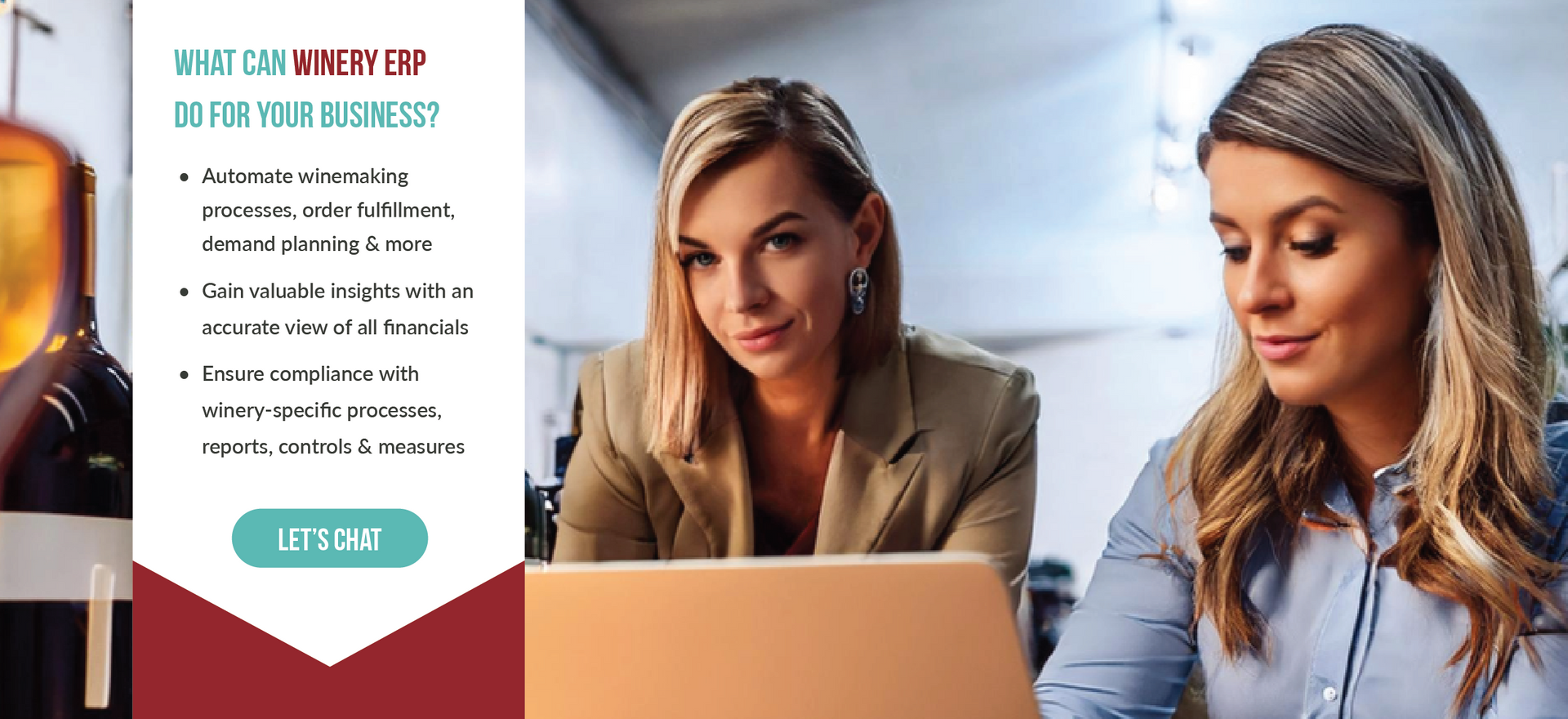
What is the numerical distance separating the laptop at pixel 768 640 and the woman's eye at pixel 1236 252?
3.03 ft

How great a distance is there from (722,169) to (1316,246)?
81 centimetres

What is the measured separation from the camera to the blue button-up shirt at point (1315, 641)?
1.55m

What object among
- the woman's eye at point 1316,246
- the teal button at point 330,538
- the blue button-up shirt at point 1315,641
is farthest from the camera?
the teal button at point 330,538

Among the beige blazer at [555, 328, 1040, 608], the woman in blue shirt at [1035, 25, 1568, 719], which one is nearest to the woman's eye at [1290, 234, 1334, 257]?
the woman in blue shirt at [1035, 25, 1568, 719]

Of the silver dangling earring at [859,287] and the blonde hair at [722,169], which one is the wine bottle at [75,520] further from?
the silver dangling earring at [859,287]

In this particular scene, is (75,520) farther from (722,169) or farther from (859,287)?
(859,287)

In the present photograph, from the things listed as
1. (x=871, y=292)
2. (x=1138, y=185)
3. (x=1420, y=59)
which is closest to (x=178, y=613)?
(x=871, y=292)

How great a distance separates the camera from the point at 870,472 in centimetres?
194

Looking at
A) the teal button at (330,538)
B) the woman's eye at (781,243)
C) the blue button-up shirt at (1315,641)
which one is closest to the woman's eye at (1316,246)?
the blue button-up shirt at (1315,641)

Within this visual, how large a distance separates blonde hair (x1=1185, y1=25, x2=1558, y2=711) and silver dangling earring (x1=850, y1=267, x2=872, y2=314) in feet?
1.74

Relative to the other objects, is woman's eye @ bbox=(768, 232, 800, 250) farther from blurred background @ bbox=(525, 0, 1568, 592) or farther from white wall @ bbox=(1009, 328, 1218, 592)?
white wall @ bbox=(1009, 328, 1218, 592)

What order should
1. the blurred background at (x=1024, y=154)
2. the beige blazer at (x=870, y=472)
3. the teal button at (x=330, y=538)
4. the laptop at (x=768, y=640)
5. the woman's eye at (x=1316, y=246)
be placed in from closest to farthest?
1. the laptop at (x=768, y=640)
2. the woman's eye at (x=1316, y=246)
3. the blurred background at (x=1024, y=154)
4. the beige blazer at (x=870, y=472)
5. the teal button at (x=330, y=538)

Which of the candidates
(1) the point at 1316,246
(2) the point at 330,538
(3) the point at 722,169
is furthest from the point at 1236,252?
(2) the point at 330,538

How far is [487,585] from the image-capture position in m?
2.04
